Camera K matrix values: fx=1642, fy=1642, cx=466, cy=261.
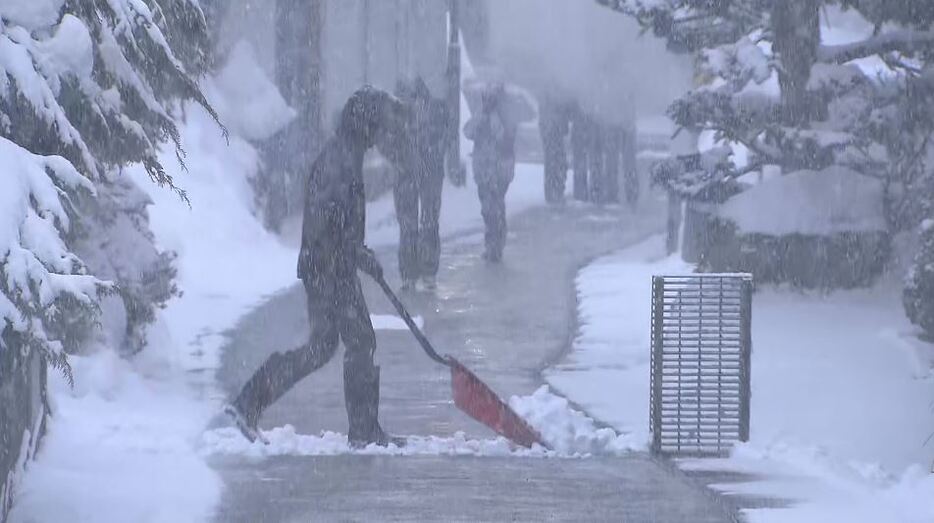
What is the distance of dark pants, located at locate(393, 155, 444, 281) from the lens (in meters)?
16.0

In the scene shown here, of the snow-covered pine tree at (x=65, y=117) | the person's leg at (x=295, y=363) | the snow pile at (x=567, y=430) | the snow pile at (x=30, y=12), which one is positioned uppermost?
the snow pile at (x=30, y=12)

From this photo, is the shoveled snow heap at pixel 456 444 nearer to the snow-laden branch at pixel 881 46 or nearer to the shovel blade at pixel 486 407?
the shovel blade at pixel 486 407

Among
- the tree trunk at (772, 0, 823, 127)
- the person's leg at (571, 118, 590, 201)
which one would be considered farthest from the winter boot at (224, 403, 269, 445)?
the person's leg at (571, 118, 590, 201)

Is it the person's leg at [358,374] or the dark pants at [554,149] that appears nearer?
the person's leg at [358,374]

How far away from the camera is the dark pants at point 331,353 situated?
8.40m

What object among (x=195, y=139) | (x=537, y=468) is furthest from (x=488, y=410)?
(x=195, y=139)

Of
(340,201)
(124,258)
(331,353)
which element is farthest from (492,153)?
(340,201)

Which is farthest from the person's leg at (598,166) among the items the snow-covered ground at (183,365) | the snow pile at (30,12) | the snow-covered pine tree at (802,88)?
the snow pile at (30,12)

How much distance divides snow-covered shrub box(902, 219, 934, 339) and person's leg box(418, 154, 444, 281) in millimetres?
5830

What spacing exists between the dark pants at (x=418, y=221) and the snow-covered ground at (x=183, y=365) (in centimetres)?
133

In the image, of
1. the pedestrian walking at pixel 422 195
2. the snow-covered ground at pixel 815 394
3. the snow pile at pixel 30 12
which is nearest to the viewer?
the snow pile at pixel 30 12

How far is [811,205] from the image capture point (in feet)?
46.8

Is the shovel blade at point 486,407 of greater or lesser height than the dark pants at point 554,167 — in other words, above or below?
above

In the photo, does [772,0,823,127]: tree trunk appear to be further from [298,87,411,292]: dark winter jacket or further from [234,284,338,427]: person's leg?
[234,284,338,427]: person's leg
